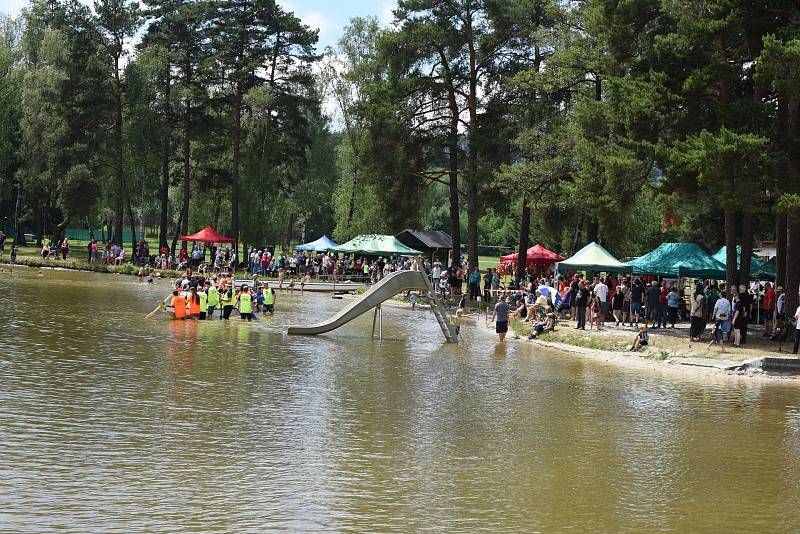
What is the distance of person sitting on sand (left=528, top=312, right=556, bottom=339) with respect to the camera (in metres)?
30.8

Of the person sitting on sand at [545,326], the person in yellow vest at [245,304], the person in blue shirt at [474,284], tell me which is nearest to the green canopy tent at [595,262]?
the person in blue shirt at [474,284]

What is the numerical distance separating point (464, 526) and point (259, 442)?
4.58 m

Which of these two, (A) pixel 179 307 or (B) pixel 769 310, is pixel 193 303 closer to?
(A) pixel 179 307

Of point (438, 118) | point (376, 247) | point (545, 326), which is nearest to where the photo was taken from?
point (545, 326)

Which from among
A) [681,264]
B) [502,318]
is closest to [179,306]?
[502,318]

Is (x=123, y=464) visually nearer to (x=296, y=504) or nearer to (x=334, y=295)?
(x=296, y=504)

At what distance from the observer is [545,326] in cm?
3098

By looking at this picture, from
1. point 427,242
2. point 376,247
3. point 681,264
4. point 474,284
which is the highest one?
point 427,242

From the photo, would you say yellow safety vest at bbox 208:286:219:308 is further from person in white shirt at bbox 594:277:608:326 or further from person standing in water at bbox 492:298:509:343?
person in white shirt at bbox 594:277:608:326

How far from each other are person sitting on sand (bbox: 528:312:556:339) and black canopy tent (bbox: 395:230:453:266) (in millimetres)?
30824

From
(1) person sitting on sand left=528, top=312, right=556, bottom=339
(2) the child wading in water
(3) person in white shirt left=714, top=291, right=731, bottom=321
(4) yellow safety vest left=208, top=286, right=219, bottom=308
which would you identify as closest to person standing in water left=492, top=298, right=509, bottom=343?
(1) person sitting on sand left=528, top=312, right=556, bottom=339

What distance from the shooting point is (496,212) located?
4838cm

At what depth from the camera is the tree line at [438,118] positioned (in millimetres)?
28125

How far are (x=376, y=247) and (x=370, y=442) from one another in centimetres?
4067
